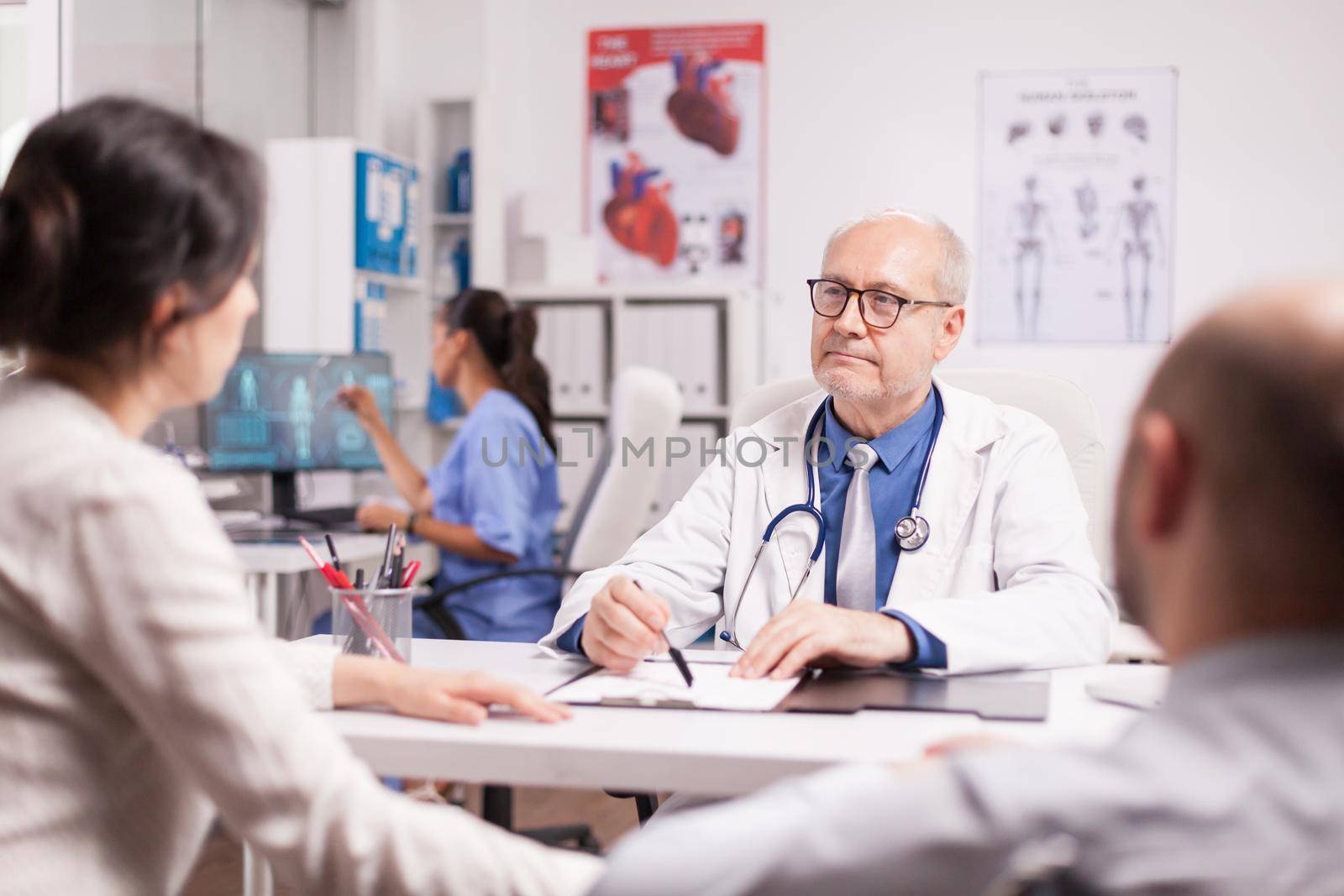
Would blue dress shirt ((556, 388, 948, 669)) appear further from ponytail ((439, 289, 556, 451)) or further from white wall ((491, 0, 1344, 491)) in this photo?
white wall ((491, 0, 1344, 491))

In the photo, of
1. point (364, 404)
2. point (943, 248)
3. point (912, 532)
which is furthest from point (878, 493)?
point (364, 404)

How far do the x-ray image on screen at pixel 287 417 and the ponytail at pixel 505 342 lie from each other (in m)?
0.46

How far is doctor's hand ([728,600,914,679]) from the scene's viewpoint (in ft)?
4.31

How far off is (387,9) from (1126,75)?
2796 millimetres

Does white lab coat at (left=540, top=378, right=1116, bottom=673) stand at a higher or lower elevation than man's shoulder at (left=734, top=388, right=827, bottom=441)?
lower

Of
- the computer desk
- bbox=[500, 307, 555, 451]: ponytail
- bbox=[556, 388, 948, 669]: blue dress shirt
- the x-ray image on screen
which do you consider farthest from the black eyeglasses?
the x-ray image on screen

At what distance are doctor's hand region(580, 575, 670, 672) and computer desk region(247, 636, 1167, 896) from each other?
0.16m

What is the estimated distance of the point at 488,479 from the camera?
10.3 feet

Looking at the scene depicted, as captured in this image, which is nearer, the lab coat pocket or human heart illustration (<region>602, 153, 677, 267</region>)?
the lab coat pocket

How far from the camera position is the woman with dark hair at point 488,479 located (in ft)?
10.2

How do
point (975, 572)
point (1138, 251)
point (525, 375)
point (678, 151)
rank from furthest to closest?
point (678, 151) < point (1138, 251) < point (525, 375) < point (975, 572)

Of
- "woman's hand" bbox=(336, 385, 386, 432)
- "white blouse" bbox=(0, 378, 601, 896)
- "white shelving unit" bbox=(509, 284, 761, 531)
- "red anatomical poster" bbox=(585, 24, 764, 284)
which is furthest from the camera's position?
"red anatomical poster" bbox=(585, 24, 764, 284)

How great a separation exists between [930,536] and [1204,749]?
121 cm

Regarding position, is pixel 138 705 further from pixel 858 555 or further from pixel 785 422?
pixel 785 422
